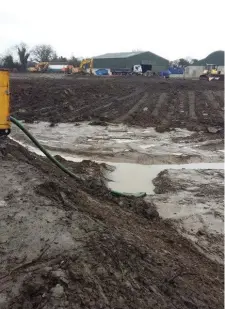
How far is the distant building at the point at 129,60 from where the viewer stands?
68312 millimetres

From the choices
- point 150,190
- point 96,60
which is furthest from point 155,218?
point 96,60

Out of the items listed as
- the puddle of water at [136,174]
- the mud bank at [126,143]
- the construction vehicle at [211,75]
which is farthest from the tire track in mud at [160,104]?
the construction vehicle at [211,75]

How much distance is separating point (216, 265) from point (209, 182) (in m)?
4.05

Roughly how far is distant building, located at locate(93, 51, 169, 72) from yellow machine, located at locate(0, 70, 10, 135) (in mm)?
63126

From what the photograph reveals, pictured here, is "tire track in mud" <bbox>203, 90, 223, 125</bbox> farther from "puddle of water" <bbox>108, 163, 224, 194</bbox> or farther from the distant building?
the distant building

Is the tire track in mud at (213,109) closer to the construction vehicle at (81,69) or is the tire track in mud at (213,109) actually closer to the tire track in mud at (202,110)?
the tire track in mud at (202,110)

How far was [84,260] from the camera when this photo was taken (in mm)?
3645

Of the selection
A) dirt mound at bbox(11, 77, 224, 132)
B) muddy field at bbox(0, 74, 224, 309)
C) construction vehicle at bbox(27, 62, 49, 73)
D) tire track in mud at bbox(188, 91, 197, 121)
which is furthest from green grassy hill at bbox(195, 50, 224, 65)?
muddy field at bbox(0, 74, 224, 309)

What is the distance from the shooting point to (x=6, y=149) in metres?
7.59

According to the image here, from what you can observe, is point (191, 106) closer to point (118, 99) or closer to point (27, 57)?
point (118, 99)

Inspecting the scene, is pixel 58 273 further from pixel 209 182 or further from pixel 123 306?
pixel 209 182

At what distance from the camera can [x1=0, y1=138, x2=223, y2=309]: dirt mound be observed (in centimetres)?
325

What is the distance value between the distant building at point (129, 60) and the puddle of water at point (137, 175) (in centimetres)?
5913

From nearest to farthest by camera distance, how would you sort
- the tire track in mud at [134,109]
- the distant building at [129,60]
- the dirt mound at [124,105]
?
1. the dirt mound at [124,105]
2. the tire track in mud at [134,109]
3. the distant building at [129,60]
